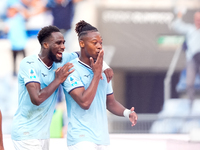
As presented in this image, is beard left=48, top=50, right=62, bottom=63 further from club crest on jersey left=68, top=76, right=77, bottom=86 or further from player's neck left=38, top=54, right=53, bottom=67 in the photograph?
club crest on jersey left=68, top=76, right=77, bottom=86

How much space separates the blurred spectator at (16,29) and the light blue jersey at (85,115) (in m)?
7.32

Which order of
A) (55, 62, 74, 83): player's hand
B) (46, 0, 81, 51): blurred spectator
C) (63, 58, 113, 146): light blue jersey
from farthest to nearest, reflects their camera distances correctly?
1. (46, 0, 81, 51): blurred spectator
2. (55, 62, 74, 83): player's hand
3. (63, 58, 113, 146): light blue jersey

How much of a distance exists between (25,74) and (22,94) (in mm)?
208

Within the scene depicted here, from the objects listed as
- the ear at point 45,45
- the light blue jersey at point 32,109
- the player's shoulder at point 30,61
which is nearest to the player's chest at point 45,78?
the light blue jersey at point 32,109

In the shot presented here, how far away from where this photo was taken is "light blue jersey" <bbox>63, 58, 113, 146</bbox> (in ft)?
12.8

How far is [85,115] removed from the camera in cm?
392

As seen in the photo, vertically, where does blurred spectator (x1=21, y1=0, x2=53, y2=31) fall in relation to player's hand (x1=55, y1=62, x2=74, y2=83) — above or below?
above

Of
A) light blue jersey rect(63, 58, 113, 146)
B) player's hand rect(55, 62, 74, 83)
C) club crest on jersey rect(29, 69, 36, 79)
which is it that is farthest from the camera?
club crest on jersey rect(29, 69, 36, 79)

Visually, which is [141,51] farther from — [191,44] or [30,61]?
[30,61]

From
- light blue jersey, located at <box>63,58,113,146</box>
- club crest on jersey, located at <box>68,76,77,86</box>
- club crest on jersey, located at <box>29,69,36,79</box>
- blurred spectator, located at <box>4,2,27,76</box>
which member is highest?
blurred spectator, located at <box>4,2,27,76</box>

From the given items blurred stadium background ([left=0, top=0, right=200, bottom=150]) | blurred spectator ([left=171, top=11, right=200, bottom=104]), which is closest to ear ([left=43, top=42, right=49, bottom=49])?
blurred stadium background ([left=0, top=0, right=200, bottom=150])

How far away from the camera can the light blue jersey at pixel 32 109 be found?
421cm

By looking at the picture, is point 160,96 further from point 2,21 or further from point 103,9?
point 2,21

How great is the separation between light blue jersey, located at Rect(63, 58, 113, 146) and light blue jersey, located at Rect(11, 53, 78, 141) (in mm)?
299
